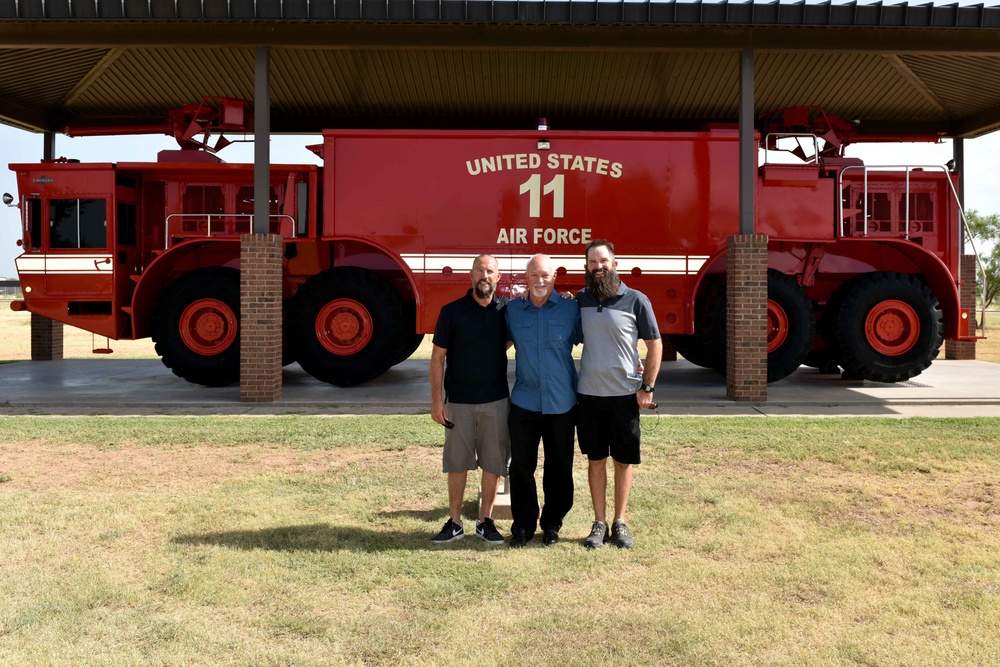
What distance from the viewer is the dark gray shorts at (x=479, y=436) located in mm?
4957

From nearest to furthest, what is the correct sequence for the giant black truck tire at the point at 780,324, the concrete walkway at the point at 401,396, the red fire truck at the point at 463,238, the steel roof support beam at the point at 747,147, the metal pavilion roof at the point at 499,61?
the metal pavilion roof at the point at 499,61, the concrete walkway at the point at 401,396, the steel roof support beam at the point at 747,147, the red fire truck at the point at 463,238, the giant black truck tire at the point at 780,324

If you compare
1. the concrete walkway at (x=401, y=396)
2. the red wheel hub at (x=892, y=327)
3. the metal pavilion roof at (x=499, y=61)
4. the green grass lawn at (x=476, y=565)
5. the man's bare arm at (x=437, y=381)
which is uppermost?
the metal pavilion roof at (x=499, y=61)

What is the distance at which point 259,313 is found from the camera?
10.2 metres

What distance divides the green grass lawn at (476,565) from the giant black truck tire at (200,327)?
394 centimetres

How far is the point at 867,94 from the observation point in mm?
12844

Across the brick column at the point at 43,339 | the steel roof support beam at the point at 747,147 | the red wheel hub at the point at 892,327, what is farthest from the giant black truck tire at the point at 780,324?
the brick column at the point at 43,339

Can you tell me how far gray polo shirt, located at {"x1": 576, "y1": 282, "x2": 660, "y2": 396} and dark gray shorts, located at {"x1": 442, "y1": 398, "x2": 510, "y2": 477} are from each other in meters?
0.55

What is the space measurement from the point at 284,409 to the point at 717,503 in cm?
581

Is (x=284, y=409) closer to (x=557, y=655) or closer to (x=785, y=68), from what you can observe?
(x=557, y=655)

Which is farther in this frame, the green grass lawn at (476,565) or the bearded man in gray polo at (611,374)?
the bearded man in gray polo at (611,374)

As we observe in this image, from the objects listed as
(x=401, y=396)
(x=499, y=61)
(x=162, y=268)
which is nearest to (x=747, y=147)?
(x=499, y=61)

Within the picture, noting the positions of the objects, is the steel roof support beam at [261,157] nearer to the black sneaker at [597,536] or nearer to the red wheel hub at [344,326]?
the red wheel hub at [344,326]

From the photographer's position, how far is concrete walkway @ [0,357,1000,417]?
Result: 9.84 m

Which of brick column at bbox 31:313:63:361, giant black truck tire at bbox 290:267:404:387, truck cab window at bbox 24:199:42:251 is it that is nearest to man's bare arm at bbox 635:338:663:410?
giant black truck tire at bbox 290:267:404:387
